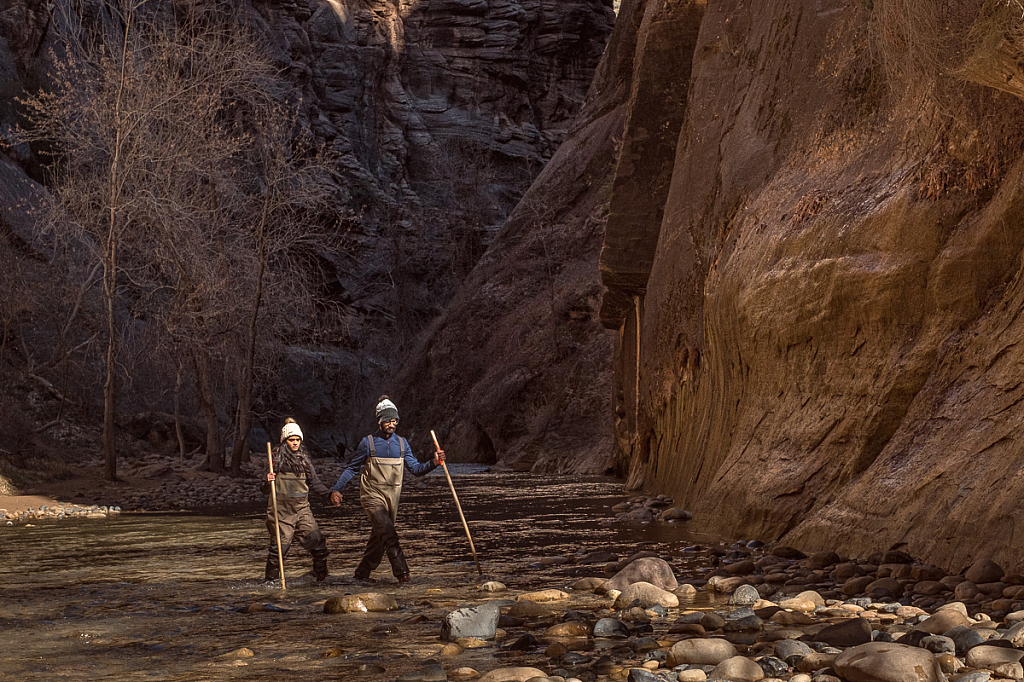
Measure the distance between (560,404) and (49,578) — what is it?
28654mm

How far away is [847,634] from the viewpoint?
632cm

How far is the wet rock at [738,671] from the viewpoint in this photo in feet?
18.6

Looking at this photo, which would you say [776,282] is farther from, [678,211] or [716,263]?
[678,211]

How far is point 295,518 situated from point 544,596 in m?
3.25

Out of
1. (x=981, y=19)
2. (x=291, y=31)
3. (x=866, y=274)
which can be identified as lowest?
(x=866, y=274)

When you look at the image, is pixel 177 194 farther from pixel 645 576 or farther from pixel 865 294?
pixel 645 576

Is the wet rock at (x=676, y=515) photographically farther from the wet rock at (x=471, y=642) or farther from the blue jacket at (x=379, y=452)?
the wet rock at (x=471, y=642)

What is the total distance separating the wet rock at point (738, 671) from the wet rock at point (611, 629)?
135cm

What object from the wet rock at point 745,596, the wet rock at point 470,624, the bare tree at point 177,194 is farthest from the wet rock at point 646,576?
the bare tree at point 177,194

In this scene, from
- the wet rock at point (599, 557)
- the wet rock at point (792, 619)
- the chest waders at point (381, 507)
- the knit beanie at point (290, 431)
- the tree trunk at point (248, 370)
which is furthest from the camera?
the tree trunk at point (248, 370)

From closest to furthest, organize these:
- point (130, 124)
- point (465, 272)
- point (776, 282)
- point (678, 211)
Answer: point (776, 282)
point (678, 211)
point (130, 124)
point (465, 272)

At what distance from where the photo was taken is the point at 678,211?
19719 mm

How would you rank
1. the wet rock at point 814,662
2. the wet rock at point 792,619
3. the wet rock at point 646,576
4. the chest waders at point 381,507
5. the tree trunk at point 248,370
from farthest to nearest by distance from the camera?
the tree trunk at point 248,370 → the chest waders at point 381,507 → the wet rock at point 646,576 → the wet rock at point 792,619 → the wet rock at point 814,662

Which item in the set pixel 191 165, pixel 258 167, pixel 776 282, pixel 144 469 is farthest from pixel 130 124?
pixel 258 167
